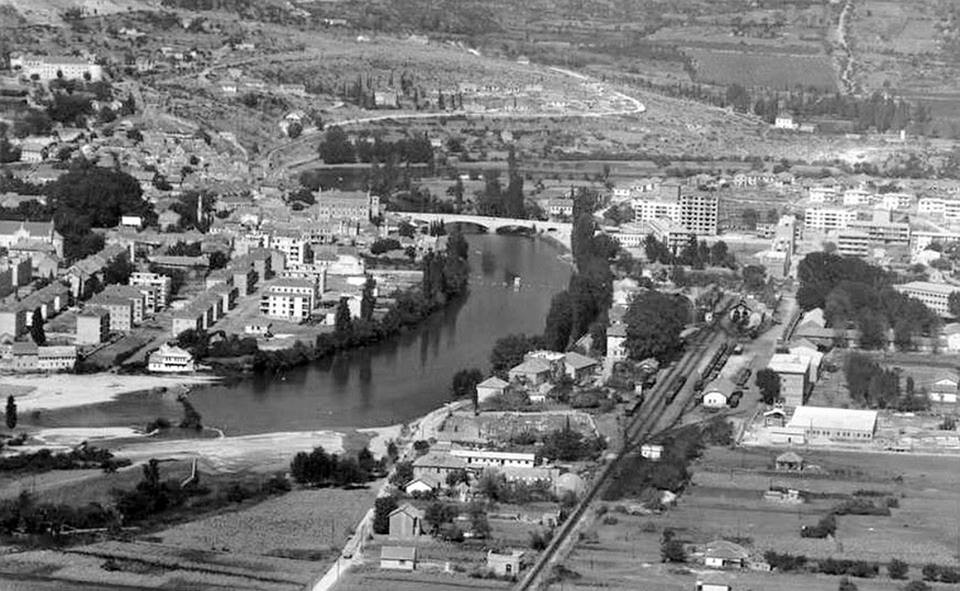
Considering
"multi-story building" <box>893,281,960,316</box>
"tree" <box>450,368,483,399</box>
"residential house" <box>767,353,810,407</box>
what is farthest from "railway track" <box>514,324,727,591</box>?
"multi-story building" <box>893,281,960,316</box>

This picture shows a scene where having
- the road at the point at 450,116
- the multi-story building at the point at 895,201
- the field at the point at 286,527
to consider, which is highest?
the road at the point at 450,116

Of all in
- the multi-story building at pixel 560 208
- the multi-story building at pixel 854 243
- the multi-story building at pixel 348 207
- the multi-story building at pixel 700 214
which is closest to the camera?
the multi-story building at pixel 854 243

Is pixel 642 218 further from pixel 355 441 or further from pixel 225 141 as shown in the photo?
pixel 355 441

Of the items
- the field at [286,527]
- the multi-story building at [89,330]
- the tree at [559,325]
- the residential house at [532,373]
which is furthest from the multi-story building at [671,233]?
the field at [286,527]

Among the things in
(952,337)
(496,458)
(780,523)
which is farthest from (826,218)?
(780,523)

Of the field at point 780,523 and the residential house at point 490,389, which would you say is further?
the residential house at point 490,389

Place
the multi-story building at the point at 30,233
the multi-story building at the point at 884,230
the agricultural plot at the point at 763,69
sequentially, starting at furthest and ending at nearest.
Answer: the agricultural plot at the point at 763,69 → the multi-story building at the point at 884,230 → the multi-story building at the point at 30,233

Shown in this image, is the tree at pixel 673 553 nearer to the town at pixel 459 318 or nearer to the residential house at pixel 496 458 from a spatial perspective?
the town at pixel 459 318
